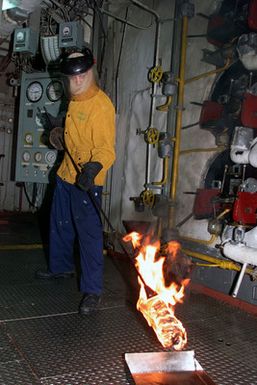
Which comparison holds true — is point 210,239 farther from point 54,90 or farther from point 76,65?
point 54,90

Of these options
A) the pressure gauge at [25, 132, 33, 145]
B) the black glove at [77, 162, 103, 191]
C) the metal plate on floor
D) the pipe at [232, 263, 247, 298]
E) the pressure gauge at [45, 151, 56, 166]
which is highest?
the pressure gauge at [25, 132, 33, 145]

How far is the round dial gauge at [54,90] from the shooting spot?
19.1ft

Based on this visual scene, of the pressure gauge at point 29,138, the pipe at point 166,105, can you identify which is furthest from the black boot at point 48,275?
the pressure gauge at point 29,138

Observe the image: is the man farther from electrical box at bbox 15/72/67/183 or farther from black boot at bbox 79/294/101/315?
electrical box at bbox 15/72/67/183

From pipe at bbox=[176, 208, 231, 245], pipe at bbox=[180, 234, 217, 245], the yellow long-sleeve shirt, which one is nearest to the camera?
the yellow long-sleeve shirt

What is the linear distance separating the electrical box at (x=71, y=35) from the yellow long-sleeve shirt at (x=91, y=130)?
203 centimetres

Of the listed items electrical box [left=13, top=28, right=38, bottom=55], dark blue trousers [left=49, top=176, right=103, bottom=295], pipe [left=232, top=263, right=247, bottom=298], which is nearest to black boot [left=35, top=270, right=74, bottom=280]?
dark blue trousers [left=49, top=176, right=103, bottom=295]

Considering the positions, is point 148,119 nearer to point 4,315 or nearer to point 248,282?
point 248,282

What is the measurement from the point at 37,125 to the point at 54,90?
0.64m

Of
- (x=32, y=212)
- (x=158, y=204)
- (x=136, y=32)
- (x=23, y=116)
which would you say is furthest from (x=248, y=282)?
(x=32, y=212)

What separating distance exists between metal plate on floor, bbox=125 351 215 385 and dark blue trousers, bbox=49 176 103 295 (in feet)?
3.86

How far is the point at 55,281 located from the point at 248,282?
180cm

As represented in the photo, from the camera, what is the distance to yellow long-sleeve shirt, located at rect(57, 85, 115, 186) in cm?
312

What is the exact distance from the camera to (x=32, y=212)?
908cm
